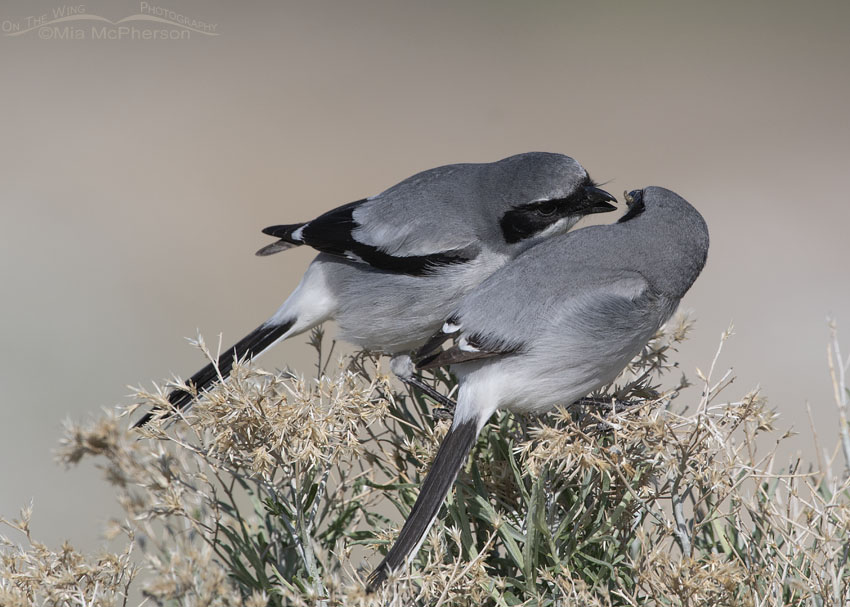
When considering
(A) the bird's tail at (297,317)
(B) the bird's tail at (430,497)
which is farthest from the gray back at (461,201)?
(B) the bird's tail at (430,497)

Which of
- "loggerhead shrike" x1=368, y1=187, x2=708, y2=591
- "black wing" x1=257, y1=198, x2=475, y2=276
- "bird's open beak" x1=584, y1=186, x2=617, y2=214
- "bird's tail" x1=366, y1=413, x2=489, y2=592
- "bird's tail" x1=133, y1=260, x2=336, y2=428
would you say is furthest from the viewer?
"bird's tail" x1=133, y1=260, x2=336, y2=428

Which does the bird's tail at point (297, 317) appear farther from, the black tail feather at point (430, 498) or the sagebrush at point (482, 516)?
the black tail feather at point (430, 498)

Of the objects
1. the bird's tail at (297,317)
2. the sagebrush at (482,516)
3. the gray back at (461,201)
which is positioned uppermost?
the gray back at (461,201)

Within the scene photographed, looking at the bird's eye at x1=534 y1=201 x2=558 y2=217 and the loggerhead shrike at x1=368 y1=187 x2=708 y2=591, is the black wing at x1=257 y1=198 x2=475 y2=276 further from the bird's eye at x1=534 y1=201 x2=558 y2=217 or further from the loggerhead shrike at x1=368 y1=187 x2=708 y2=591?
the loggerhead shrike at x1=368 y1=187 x2=708 y2=591

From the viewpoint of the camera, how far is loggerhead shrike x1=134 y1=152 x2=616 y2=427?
2594 mm

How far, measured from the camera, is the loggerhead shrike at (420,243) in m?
2.59

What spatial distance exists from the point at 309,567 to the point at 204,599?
0.74 feet

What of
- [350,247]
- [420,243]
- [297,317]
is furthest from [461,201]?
[297,317]

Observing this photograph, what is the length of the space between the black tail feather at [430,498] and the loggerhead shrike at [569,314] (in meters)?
0.10

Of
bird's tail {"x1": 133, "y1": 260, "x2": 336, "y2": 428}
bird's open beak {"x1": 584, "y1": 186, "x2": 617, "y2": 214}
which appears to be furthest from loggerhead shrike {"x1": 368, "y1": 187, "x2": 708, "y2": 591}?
bird's tail {"x1": 133, "y1": 260, "x2": 336, "y2": 428}

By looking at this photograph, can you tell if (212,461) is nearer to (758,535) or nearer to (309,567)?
(309,567)

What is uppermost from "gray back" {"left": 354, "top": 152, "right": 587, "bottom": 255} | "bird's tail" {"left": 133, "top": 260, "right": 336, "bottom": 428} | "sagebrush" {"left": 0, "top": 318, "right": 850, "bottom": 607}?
"gray back" {"left": 354, "top": 152, "right": 587, "bottom": 255}

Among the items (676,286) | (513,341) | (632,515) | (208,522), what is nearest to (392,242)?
(513,341)

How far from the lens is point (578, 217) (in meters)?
2.63
